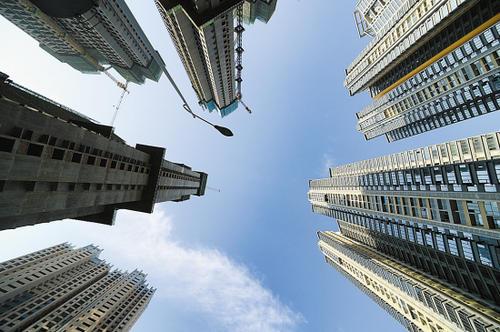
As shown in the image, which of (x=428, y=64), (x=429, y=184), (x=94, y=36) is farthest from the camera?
(x=94, y=36)

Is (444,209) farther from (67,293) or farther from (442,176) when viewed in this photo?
(67,293)

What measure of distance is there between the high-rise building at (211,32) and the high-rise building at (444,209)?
238 feet

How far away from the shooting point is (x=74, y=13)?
181 feet

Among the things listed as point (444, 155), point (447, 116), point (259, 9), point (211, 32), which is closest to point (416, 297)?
point (444, 155)

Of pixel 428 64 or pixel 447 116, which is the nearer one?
pixel 428 64

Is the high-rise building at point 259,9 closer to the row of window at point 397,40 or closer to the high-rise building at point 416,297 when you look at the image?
the row of window at point 397,40

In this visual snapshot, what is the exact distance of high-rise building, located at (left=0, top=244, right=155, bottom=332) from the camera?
262 ft

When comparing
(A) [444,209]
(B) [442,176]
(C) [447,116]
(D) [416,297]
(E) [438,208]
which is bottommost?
(D) [416,297]

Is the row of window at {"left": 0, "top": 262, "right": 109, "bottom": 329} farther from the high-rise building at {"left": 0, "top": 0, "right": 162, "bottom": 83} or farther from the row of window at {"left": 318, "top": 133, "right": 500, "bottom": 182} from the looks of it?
the row of window at {"left": 318, "top": 133, "right": 500, "bottom": 182}

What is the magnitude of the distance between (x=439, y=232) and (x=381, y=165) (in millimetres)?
35755

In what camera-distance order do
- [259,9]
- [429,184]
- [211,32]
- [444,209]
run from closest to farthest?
[444,209], [429,184], [211,32], [259,9]

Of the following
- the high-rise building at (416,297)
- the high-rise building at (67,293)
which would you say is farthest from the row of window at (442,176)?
the high-rise building at (67,293)

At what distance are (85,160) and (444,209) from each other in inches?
2930

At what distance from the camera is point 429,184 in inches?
2793
